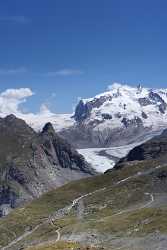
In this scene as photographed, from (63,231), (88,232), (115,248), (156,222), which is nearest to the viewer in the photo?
(115,248)

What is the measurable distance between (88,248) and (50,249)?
11.7 meters

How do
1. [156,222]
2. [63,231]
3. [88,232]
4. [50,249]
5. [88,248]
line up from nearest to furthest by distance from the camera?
1. [88,248]
2. [50,249]
3. [156,222]
4. [88,232]
5. [63,231]

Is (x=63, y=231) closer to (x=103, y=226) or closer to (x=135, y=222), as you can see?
(x=103, y=226)

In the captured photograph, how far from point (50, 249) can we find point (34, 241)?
6912 centimetres

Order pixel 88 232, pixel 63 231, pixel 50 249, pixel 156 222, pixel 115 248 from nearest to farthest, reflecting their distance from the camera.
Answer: pixel 50 249 → pixel 115 248 → pixel 156 222 → pixel 88 232 → pixel 63 231

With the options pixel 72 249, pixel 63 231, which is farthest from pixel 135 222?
pixel 72 249

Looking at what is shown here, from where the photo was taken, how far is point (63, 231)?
19162cm

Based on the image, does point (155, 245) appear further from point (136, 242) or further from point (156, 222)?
point (156, 222)

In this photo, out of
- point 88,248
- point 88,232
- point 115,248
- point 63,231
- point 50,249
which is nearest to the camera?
point 88,248

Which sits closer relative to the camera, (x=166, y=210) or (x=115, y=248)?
(x=115, y=248)

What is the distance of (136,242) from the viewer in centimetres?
14288

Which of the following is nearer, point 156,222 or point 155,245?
point 155,245

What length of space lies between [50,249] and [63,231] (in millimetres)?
64813

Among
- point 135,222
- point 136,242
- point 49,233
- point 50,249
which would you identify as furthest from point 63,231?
point 50,249
